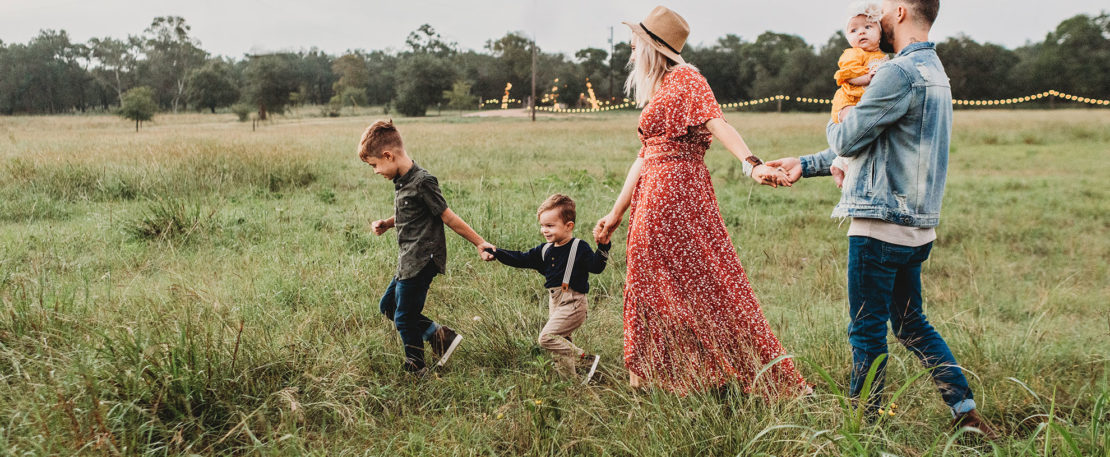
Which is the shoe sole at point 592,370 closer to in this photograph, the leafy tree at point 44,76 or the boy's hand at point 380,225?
the boy's hand at point 380,225

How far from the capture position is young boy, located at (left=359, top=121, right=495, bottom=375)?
3379 millimetres

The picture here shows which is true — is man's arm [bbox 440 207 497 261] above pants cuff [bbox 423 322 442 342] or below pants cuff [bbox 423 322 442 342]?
above

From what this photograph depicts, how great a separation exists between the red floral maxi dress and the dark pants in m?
1.16

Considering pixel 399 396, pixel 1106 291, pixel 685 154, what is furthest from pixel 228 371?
pixel 1106 291

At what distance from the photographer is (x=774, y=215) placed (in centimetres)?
875

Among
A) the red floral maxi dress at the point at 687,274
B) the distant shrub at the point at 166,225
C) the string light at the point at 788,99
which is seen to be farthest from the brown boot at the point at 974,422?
the string light at the point at 788,99

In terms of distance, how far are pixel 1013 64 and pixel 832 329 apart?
223ft

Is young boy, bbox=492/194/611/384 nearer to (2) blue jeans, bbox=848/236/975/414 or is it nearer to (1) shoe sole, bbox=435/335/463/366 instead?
(1) shoe sole, bbox=435/335/463/366

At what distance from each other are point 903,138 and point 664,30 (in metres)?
1.18

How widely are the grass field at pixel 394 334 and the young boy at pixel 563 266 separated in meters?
0.25

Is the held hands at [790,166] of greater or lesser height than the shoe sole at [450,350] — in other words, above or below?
above

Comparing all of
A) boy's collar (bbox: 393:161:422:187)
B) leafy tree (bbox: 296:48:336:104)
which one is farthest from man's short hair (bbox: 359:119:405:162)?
leafy tree (bbox: 296:48:336:104)

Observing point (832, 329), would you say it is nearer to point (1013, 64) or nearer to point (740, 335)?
point (740, 335)

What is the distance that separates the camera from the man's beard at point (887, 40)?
2631mm
